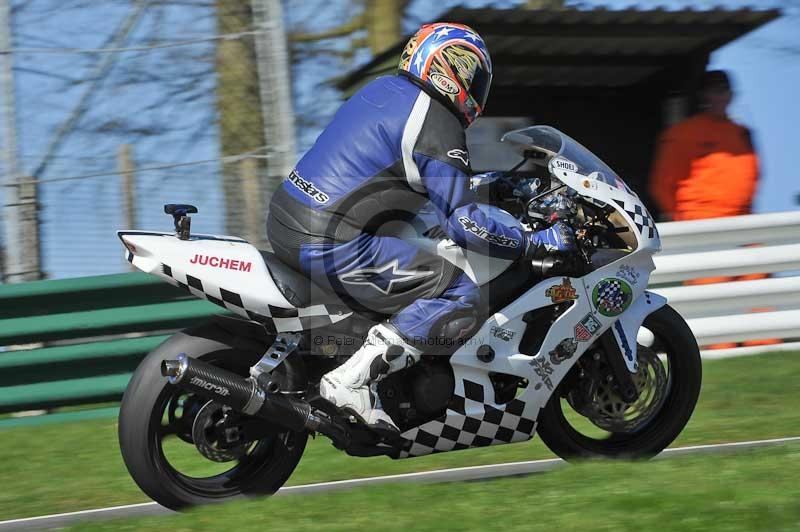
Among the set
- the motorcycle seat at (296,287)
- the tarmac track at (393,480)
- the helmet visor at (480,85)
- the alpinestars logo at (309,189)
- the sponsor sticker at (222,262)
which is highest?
the helmet visor at (480,85)

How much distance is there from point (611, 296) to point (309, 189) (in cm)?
138

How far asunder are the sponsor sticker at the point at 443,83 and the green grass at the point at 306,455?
178 centimetres

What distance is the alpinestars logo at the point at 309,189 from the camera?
197 inches

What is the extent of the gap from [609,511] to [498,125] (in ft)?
25.0

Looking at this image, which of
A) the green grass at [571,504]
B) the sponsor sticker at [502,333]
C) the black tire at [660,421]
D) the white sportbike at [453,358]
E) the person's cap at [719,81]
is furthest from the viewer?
→ the person's cap at [719,81]

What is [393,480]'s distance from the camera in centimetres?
580

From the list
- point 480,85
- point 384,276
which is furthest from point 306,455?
point 480,85

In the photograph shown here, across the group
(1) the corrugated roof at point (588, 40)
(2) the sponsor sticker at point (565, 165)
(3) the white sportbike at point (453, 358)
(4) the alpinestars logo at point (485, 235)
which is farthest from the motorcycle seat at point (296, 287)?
(1) the corrugated roof at point (588, 40)

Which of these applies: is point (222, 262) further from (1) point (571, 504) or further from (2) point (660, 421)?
(2) point (660, 421)

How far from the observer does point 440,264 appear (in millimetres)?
5141

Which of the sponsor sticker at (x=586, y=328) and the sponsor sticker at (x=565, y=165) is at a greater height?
the sponsor sticker at (x=565, y=165)

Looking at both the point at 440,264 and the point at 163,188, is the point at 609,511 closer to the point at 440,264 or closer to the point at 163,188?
the point at 440,264

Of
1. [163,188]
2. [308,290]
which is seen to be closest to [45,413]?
[163,188]

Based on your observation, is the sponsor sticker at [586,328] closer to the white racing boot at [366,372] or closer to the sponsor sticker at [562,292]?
the sponsor sticker at [562,292]
